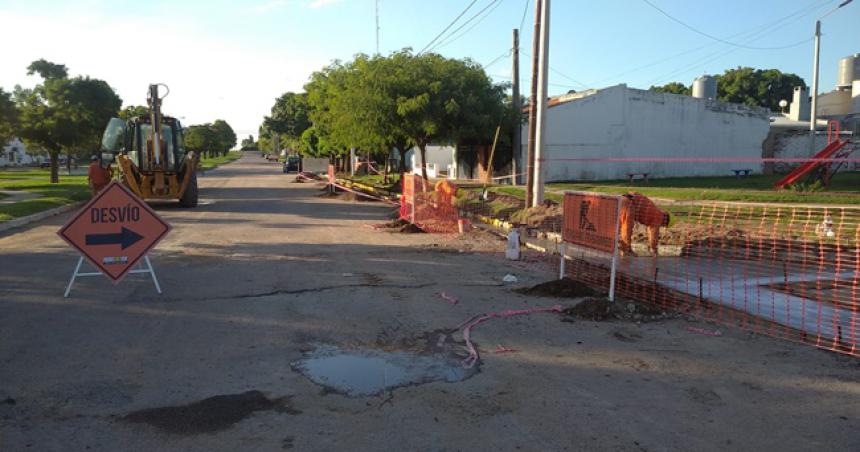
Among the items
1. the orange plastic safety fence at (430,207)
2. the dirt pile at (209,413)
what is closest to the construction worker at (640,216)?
the orange plastic safety fence at (430,207)

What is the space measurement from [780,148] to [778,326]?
39627 mm

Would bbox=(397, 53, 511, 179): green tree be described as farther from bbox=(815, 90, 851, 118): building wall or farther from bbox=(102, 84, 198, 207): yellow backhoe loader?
bbox=(815, 90, 851, 118): building wall

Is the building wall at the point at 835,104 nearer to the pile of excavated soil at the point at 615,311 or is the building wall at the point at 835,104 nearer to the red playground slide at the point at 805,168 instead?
the red playground slide at the point at 805,168

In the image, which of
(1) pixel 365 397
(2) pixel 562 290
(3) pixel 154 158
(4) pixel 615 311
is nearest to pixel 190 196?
(3) pixel 154 158

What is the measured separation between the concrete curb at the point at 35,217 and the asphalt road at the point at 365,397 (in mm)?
7116

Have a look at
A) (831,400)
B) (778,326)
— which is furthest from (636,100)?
(831,400)

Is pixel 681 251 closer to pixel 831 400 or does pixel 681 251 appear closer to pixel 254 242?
pixel 831 400

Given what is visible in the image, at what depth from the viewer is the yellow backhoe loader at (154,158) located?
19.9 metres

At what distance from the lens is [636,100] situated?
34.5 metres

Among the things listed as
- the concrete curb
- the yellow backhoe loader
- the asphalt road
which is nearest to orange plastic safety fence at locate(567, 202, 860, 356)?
the asphalt road

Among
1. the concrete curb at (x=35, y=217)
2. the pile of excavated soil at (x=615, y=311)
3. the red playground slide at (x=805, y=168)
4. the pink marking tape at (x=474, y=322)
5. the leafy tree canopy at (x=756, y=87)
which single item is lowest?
the pink marking tape at (x=474, y=322)

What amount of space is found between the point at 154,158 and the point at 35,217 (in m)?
4.12

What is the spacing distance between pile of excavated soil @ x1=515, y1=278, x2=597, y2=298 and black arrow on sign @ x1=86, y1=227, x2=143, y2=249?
5.49 meters

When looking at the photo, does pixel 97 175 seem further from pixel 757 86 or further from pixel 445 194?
pixel 757 86
